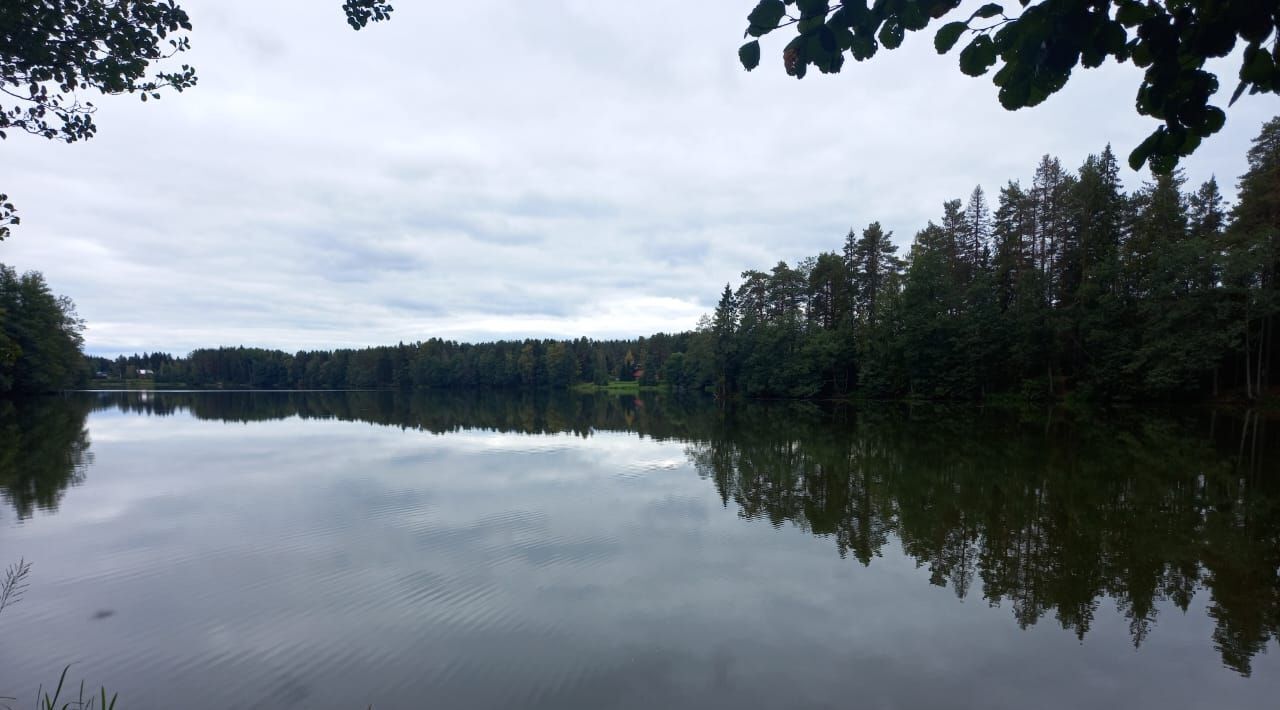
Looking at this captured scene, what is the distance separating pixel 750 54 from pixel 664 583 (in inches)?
265

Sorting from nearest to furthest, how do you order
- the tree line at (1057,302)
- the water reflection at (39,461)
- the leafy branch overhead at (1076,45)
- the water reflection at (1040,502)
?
the leafy branch overhead at (1076,45) < the water reflection at (1040,502) < the water reflection at (39,461) < the tree line at (1057,302)

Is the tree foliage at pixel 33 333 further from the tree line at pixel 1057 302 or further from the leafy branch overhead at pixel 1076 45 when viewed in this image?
the leafy branch overhead at pixel 1076 45

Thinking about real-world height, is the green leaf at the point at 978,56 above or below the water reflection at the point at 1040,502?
above

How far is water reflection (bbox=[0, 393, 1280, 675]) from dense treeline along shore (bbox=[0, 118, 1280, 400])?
1177 centimetres

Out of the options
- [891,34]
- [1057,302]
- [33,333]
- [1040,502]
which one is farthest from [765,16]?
[33,333]

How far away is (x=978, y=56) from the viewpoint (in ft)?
7.98

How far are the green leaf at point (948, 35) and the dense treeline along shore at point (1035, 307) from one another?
40008mm

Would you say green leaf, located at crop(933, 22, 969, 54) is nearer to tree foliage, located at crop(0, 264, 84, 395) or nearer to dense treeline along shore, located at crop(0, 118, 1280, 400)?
dense treeline along shore, located at crop(0, 118, 1280, 400)

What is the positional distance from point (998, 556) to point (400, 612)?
822cm

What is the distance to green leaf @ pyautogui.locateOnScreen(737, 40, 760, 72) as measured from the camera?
260 centimetres

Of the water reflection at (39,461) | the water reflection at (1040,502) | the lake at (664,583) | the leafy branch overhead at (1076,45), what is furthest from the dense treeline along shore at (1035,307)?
the leafy branch overhead at (1076,45)

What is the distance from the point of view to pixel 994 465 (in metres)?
14.9

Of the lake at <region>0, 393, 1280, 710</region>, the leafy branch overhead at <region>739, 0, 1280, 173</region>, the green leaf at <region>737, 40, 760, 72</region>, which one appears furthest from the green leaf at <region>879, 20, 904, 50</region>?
the lake at <region>0, 393, 1280, 710</region>

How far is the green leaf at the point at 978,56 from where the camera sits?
94.9 inches
